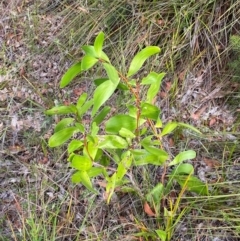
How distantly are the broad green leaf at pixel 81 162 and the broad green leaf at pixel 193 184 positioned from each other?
46 centimetres

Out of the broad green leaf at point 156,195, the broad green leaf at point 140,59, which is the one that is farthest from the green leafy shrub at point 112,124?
the broad green leaf at point 156,195

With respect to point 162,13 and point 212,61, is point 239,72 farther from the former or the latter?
point 162,13

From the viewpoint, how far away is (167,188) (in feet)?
5.78

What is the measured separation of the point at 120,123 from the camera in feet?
4.90

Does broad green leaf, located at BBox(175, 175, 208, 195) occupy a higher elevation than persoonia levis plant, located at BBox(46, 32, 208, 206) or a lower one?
lower

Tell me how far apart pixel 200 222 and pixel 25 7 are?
207 cm

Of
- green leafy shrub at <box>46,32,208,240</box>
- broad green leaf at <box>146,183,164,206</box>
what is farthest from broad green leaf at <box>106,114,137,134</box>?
broad green leaf at <box>146,183,164,206</box>

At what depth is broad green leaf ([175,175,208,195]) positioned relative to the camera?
1.72 metres

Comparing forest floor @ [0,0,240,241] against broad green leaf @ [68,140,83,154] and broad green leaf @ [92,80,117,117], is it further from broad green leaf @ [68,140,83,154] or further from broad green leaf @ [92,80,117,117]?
broad green leaf @ [92,80,117,117]

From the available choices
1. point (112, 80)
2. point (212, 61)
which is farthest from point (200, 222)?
point (212, 61)

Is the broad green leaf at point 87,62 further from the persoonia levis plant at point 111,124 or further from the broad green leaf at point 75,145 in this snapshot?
the broad green leaf at point 75,145

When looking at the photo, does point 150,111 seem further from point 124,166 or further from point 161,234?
point 161,234

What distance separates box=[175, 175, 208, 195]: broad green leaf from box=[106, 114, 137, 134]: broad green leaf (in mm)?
367

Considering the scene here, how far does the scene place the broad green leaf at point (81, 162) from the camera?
1.43 m
